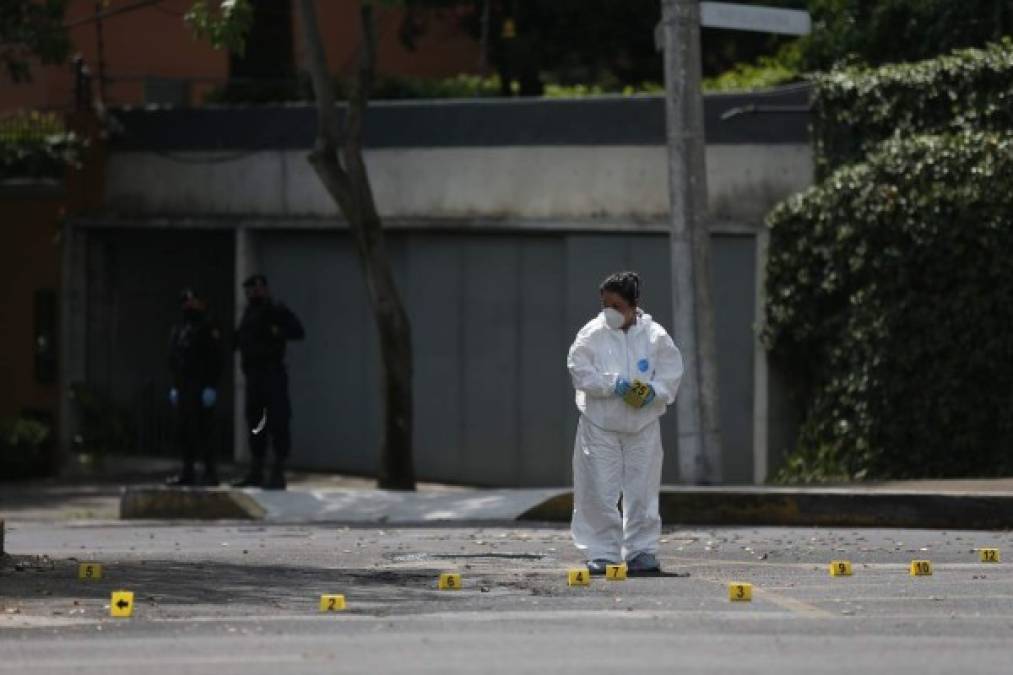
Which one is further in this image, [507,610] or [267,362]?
[267,362]

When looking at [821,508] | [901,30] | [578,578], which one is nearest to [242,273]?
[901,30]

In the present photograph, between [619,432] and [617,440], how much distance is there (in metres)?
0.07

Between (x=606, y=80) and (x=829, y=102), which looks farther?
(x=606, y=80)

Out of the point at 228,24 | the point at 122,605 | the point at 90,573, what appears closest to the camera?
the point at 122,605

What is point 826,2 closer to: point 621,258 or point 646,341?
point 621,258

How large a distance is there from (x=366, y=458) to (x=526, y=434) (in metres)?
2.25

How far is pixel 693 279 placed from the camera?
59.8 feet

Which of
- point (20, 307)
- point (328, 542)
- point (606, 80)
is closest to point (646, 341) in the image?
point (328, 542)

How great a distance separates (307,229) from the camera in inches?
978

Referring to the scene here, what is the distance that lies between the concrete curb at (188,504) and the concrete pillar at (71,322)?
6.94 meters

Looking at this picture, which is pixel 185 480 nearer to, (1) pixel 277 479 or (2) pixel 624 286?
(1) pixel 277 479

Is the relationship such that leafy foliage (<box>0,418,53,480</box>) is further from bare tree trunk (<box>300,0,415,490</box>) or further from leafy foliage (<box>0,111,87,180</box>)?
bare tree trunk (<box>300,0,415,490</box>)

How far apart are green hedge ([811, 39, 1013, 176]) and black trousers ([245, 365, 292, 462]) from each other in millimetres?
5147

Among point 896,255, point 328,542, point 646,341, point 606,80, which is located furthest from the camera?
point 606,80
